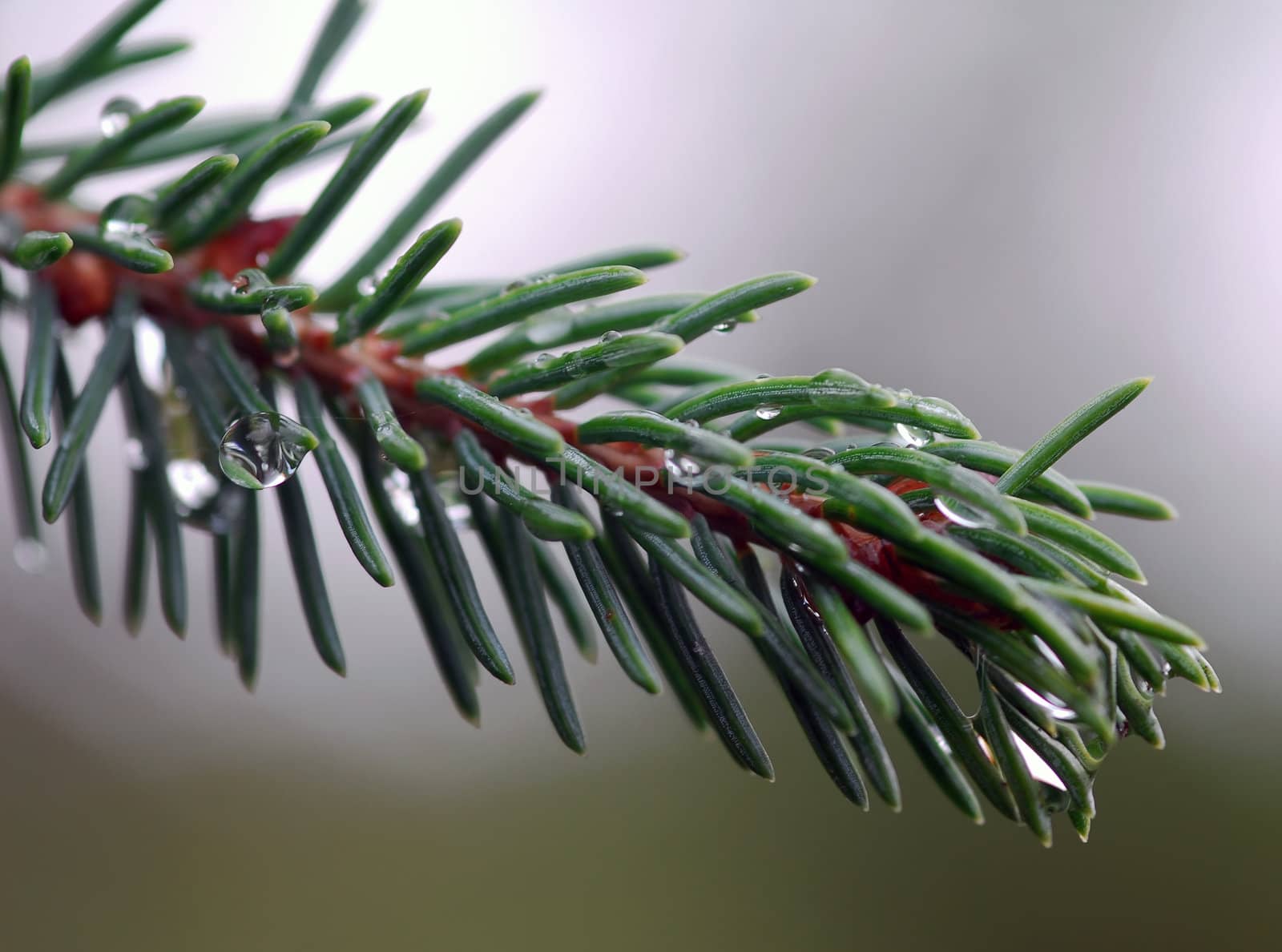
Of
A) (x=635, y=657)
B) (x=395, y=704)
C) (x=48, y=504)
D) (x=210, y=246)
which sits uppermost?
(x=210, y=246)

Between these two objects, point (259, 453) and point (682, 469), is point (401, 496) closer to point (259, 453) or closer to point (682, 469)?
point (259, 453)

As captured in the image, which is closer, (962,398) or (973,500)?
(973,500)

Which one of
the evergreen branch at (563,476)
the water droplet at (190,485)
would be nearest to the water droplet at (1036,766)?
the evergreen branch at (563,476)

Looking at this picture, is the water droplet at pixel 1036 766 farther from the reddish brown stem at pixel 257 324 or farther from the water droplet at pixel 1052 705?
the reddish brown stem at pixel 257 324

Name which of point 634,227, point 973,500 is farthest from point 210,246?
point 634,227

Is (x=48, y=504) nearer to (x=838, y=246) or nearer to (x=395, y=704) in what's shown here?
(x=395, y=704)

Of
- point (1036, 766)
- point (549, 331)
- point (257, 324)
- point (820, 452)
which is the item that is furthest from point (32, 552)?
point (1036, 766)

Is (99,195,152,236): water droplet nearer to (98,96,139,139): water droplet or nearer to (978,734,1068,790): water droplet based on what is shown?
(98,96,139,139): water droplet
